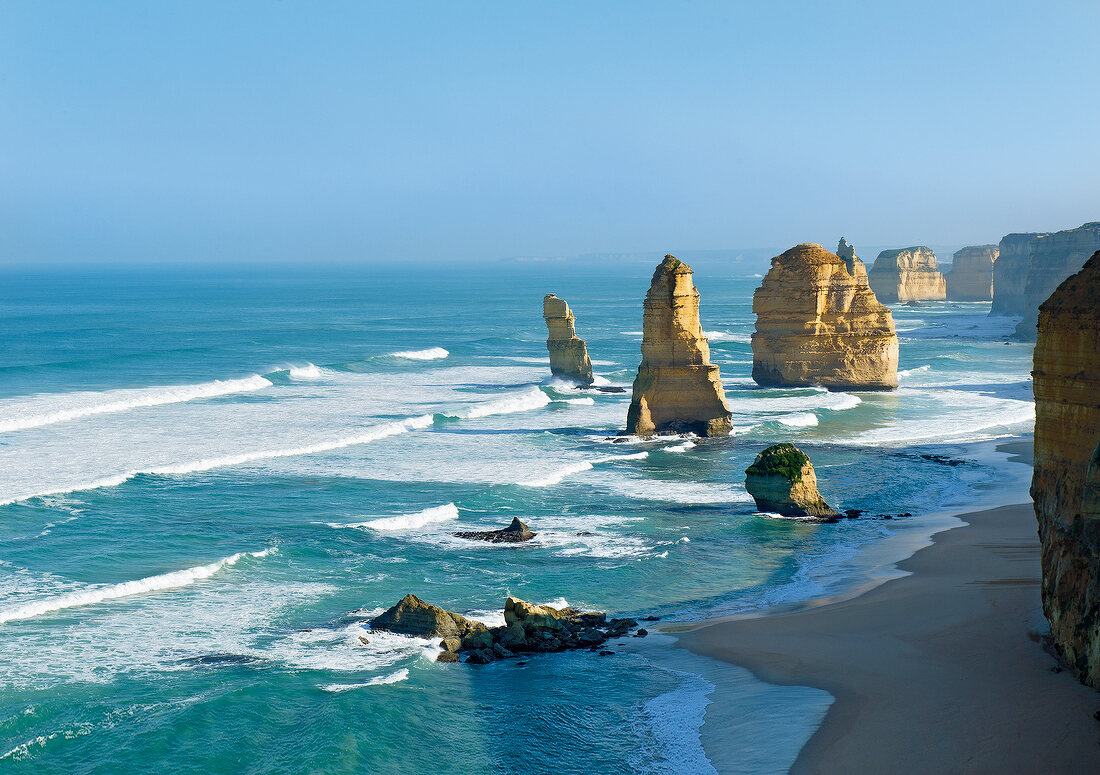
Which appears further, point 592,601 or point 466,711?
point 592,601

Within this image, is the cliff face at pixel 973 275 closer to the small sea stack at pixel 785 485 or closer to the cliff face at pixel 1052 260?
the cliff face at pixel 1052 260

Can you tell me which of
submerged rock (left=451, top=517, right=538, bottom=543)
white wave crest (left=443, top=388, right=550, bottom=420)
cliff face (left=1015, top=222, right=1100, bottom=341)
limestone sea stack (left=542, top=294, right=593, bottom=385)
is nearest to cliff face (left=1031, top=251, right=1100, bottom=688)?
submerged rock (left=451, top=517, right=538, bottom=543)

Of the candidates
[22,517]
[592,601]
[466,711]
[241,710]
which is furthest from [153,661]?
[22,517]

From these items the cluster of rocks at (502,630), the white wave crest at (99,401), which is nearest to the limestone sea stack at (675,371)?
the cluster of rocks at (502,630)

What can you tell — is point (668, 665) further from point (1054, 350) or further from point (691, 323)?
A: point (691, 323)

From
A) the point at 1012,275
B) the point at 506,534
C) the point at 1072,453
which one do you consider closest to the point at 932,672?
the point at 1072,453
